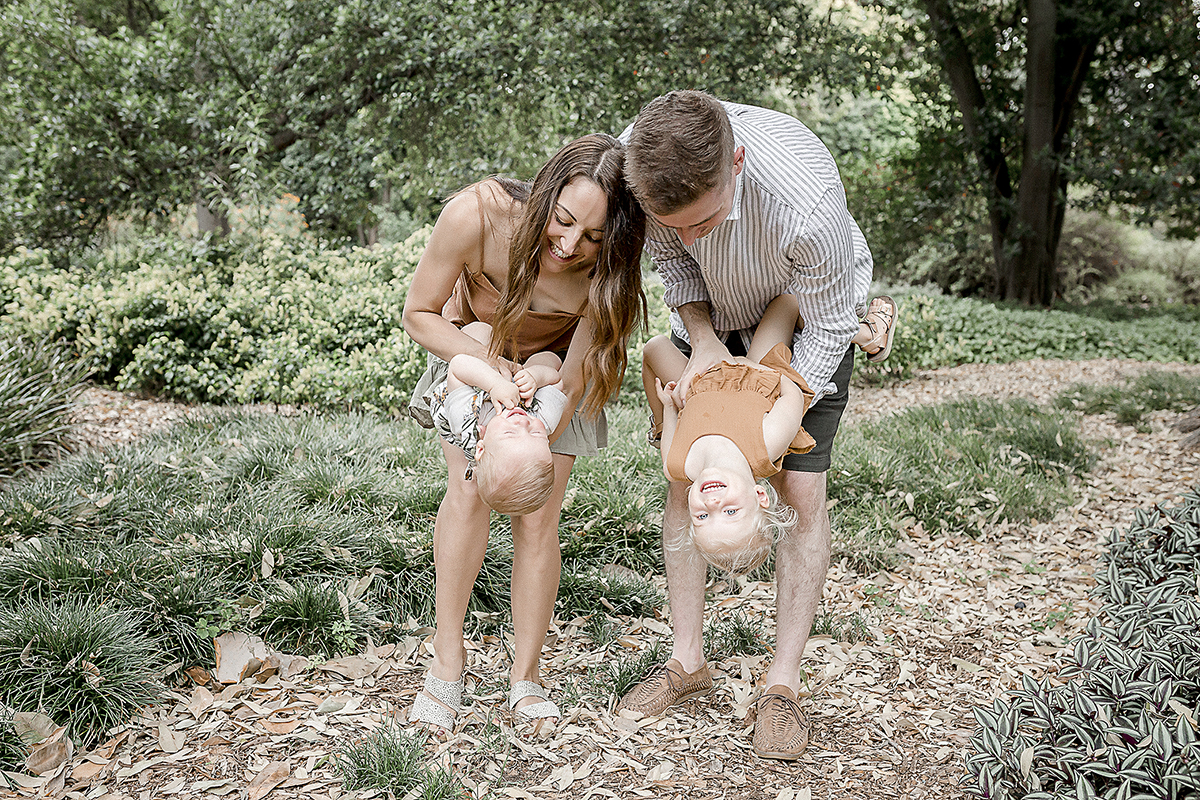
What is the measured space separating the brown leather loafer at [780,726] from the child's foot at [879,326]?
107cm

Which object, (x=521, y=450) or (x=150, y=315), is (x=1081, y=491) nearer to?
(x=521, y=450)

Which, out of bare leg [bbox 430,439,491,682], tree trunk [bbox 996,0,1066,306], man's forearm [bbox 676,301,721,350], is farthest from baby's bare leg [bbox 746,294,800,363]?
tree trunk [bbox 996,0,1066,306]

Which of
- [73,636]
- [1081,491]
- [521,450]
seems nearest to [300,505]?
[73,636]

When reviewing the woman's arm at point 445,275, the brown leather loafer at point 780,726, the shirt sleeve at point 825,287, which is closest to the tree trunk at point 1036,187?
the shirt sleeve at point 825,287

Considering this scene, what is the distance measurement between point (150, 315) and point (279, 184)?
169 centimetres

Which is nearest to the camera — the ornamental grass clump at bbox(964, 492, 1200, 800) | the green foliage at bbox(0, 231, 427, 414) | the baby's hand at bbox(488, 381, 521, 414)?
the ornamental grass clump at bbox(964, 492, 1200, 800)

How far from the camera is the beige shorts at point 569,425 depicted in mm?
2477

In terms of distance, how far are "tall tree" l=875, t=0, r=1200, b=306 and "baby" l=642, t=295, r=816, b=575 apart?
7425 millimetres

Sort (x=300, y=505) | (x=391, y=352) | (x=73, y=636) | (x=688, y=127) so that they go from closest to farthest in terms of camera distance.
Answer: (x=688, y=127), (x=73, y=636), (x=300, y=505), (x=391, y=352)

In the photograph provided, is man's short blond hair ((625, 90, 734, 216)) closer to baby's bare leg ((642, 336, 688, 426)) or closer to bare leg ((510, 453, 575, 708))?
baby's bare leg ((642, 336, 688, 426))

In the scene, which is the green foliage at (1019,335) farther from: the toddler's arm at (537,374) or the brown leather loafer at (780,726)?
the toddler's arm at (537,374)

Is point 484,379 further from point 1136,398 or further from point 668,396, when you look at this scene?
point 1136,398

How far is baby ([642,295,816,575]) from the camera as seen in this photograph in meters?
2.10

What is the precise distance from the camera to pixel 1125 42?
927 cm
